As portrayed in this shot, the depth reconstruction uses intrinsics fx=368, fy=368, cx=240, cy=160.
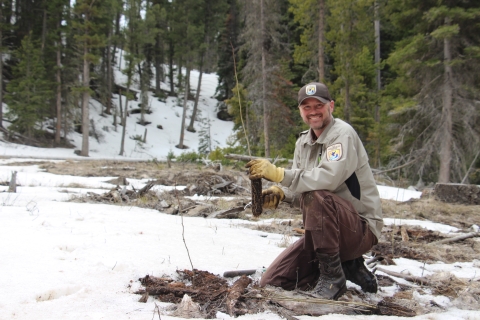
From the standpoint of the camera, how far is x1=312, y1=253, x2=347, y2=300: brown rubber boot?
248 centimetres

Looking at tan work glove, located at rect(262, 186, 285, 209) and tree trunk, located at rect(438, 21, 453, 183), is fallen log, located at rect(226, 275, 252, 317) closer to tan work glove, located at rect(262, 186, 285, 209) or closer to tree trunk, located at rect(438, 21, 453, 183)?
tan work glove, located at rect(262, 186, 285, 209)

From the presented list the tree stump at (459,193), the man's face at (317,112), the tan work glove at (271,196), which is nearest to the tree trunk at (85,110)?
the tree stump at (459,193)

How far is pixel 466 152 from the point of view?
11.2 metres

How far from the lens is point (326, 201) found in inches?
96.6

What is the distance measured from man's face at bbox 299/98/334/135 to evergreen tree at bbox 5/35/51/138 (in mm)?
23770

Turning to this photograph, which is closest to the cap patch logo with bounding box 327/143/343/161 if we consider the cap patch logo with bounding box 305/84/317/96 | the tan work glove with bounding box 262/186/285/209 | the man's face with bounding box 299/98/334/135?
the man's face with bounding box 299/98/334/135

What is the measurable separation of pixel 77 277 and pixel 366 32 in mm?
17487

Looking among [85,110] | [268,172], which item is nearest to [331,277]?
[268,172]

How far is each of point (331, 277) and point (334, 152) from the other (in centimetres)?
86

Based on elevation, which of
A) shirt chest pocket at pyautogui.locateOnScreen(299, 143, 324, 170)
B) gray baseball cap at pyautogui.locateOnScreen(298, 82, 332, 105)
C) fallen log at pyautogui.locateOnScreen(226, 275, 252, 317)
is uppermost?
gray baseball cap at pyautogui.locateOnScreen(298, 82, 332, 105)

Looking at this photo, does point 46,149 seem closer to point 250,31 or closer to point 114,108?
point 114,108

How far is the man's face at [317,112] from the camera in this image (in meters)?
2.75

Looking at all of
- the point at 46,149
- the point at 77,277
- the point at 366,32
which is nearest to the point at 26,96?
the point at 46,149

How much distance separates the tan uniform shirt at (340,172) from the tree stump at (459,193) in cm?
647
